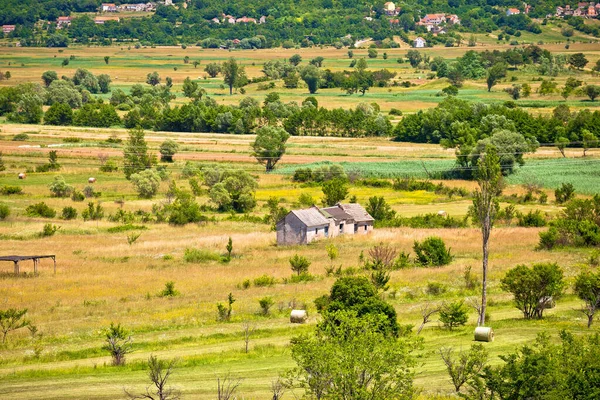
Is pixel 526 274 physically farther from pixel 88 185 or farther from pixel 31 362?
pixel 88 185

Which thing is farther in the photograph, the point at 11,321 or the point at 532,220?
the point at 532,220

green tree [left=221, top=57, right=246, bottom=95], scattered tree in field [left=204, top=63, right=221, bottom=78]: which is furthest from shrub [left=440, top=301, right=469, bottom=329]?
scattered tree in field [left=204, top=63, right=221, bottom=78]

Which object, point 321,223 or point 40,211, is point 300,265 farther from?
point 40,211

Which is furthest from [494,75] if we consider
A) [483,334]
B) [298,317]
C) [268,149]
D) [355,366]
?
[355,366]

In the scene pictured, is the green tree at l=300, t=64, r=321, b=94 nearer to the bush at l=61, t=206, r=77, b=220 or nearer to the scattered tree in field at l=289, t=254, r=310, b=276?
the bush at l=61, t=206, r=77, b=220

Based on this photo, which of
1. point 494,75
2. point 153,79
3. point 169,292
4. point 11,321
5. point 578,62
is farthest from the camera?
point 578,62

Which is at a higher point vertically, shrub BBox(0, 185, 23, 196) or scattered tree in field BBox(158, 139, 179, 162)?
shrub BBox(0, 185, 23, 196)

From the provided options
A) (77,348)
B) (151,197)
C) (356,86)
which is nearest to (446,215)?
(151,197)
